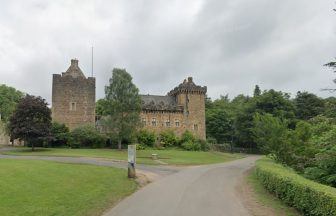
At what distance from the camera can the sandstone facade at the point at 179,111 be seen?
76012mm

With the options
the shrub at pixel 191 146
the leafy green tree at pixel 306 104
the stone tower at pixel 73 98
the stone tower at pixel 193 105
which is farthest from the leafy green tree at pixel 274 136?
the leafy green tree at pixel 306 104

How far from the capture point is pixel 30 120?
5719 cm

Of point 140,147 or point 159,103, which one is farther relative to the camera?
point 159,103

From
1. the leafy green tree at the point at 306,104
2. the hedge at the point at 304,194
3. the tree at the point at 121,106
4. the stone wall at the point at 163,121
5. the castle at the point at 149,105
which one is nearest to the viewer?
the hedge at the point at 304,194

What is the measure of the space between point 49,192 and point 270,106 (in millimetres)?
70951

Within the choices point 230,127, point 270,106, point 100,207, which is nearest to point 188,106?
point 270,106

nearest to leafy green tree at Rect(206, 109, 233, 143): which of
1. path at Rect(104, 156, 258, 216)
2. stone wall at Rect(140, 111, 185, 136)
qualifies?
stone wall at Rect(140, 111, 185, 136)

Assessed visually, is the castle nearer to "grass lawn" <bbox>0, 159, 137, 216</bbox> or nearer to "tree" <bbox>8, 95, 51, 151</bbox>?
"tree" <bbox>8, 95, 51, 151</bbox>

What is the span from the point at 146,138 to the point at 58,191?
5127 cm

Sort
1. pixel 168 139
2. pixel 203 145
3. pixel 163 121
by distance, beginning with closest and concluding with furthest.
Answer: pixel 168 139, pixel 203 145, pixel 163 121

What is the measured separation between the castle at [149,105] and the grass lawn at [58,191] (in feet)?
139

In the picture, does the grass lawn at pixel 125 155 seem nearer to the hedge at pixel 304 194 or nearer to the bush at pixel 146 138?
the bush at pixel 146 138

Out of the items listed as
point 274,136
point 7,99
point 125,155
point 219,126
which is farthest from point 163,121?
point 7,99

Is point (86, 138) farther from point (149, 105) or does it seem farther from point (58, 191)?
point (58, 191)
